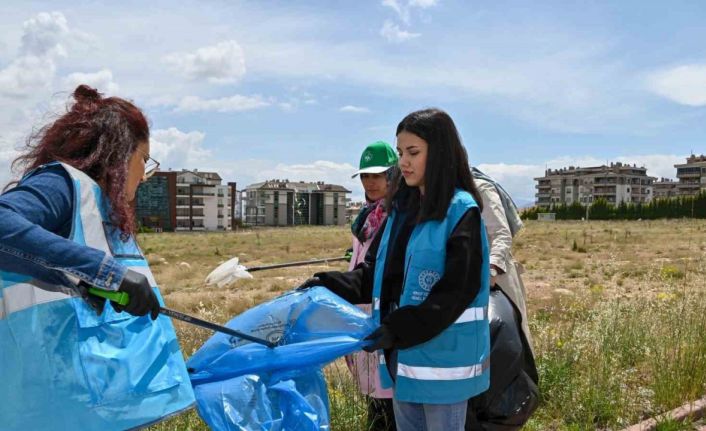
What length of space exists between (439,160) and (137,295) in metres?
1.21

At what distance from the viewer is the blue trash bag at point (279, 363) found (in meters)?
2.29

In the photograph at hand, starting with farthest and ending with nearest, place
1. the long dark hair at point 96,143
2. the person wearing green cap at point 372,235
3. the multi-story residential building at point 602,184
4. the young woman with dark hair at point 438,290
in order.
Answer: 1. the multi-story residential building at point 602,184
2. the person wearing green cap at point 372,235
3. the young woman with dark hair at point 438,290
4. the long dark hair at point 96,143

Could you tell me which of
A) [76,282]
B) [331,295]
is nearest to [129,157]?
[76,282]

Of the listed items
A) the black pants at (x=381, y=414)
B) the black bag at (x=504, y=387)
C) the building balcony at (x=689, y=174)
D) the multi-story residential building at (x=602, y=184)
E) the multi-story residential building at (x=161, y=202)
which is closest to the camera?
the black bag at (x=504, y=387)

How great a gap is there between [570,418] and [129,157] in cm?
312

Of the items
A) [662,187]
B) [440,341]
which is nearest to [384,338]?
[440,341]

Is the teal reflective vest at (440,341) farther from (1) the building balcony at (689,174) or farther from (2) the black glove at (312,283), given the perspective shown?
(1) the building balcony at (689,174)

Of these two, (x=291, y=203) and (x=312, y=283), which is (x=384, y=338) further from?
(x=291, y=203)

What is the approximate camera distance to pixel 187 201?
10100 centimetres

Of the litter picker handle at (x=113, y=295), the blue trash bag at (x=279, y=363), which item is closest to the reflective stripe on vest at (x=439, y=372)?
the blue trash bag at (x=279, y=363)

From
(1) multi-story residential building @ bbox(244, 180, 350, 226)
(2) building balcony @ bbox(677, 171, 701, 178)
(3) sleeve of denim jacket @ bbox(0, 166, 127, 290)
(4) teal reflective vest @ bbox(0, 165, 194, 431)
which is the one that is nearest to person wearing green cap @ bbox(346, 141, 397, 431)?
(4) teal reflective vest @ bbox(0, 165, 194, 431)

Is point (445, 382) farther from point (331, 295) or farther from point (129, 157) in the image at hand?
point (129, 157)

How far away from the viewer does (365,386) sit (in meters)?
3.47

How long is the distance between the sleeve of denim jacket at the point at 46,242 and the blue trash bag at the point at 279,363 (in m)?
0.75
